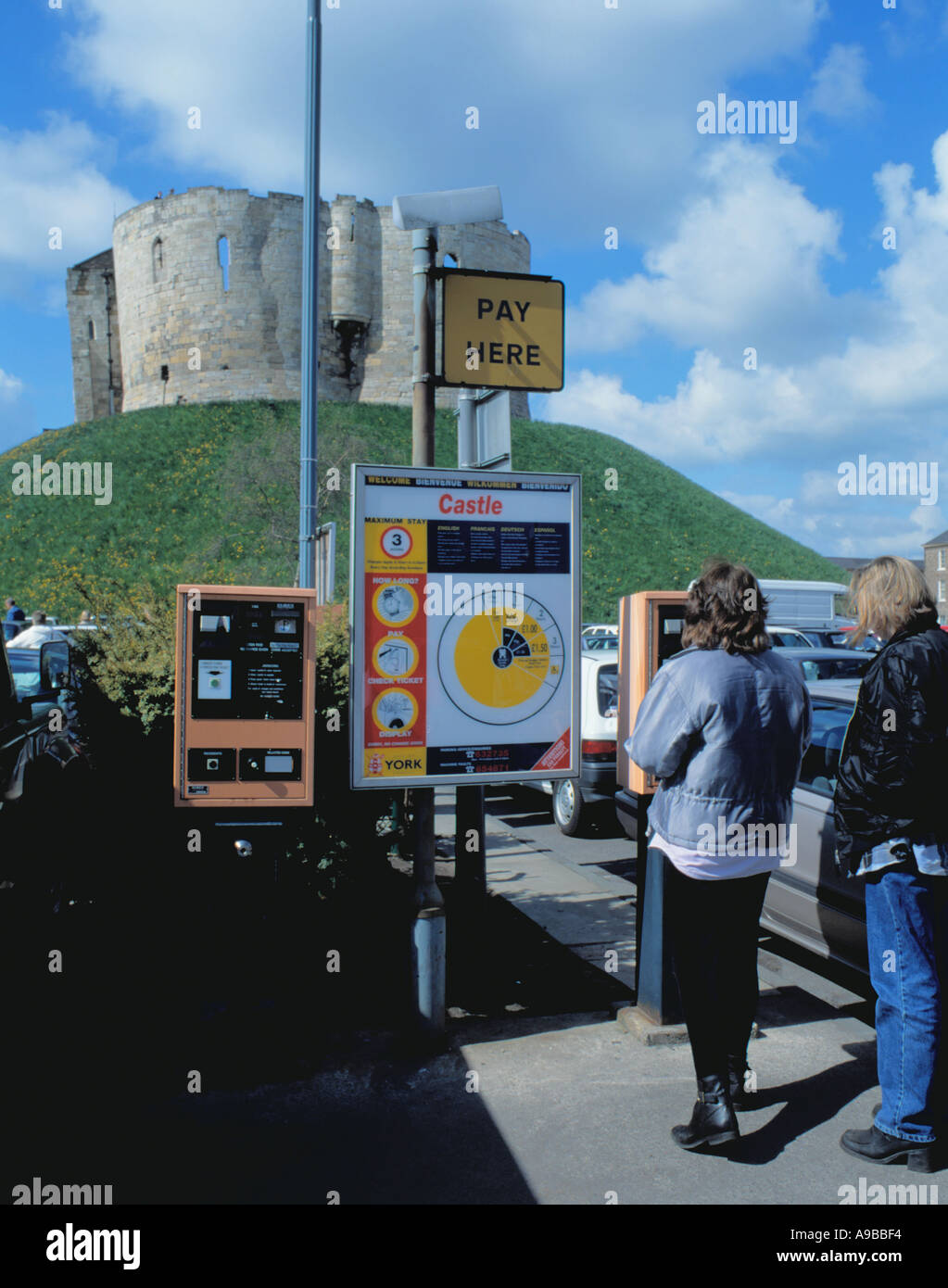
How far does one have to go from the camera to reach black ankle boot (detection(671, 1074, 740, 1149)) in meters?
3.25

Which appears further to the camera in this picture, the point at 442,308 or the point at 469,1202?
the point at 442,308

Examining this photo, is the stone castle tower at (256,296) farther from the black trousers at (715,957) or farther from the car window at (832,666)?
the black trousers at (715,957)

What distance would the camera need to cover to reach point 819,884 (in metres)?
4.55

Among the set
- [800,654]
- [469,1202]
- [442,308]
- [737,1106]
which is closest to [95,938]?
[469,1202]

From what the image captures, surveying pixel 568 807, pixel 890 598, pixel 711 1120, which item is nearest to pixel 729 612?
pixel 890 598

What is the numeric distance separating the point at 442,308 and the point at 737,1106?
346 centimetres

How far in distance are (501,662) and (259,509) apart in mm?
31264

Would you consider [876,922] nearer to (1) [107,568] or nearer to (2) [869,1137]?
(2) [869,1137]

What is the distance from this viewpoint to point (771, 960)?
527 centimetres

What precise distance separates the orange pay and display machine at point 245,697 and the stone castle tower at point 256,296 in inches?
1855

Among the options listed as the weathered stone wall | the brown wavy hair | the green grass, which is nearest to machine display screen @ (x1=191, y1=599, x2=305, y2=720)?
the brown wavy hair

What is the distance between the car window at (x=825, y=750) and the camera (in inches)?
195
